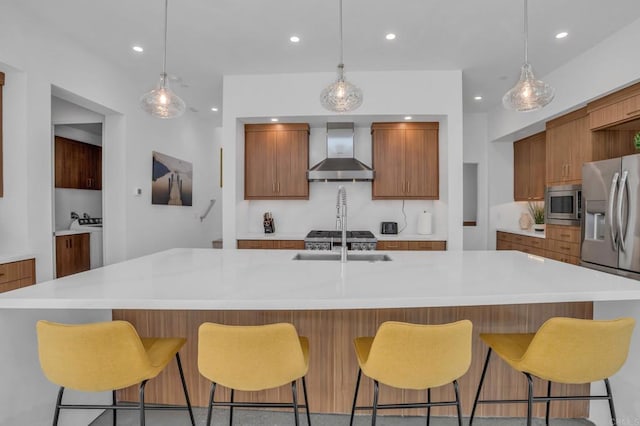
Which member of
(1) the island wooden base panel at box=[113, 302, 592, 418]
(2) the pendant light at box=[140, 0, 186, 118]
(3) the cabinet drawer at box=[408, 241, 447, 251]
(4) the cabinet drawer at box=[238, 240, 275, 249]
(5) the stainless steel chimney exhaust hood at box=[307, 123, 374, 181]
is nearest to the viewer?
(1) the island wooden base panel at box=[113, 302, 592, 418]

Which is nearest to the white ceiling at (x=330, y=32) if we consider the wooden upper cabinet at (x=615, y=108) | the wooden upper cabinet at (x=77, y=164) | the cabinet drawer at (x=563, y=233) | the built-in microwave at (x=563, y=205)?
the wooden upper cabinet at (x=615, y=108)

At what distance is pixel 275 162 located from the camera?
14.9 feet

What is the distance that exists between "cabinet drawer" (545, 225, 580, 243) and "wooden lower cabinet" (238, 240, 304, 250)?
3123mm

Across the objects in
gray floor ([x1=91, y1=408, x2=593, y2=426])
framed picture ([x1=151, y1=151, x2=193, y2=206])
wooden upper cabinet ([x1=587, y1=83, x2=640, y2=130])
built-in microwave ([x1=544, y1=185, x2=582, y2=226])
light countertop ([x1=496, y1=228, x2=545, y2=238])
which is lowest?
gray floor ([x1=91, y1=408, x2=593, y2=426])

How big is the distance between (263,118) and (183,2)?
5.40 feet

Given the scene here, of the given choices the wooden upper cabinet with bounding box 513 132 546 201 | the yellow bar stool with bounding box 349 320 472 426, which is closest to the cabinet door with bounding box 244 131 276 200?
the yellow bar stool with bounding box 349 320 472 426

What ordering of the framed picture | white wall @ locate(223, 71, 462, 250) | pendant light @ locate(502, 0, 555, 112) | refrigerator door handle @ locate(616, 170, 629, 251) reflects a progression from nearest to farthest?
pendant light @ locate(502, 0, 555, 112) → refrigerator door handle @ locate(616, 170, 629, 251) → white wall @ locate(223, 71, 462, 250) → the framed picture

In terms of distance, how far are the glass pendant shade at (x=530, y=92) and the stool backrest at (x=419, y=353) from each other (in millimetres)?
1769

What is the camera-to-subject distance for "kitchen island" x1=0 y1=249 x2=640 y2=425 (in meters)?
1.39

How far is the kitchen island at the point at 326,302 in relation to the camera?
139 cm

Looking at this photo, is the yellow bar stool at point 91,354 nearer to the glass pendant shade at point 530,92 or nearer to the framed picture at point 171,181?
the glass pendant shade at point 530,92

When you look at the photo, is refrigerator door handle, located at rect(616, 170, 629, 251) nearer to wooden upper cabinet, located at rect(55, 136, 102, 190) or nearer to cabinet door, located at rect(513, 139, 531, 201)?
cabinet door, located at rect(513, 139, 531, 201)

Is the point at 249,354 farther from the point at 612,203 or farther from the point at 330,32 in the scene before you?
the point at 612,203

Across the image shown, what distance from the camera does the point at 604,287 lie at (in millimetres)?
1548
